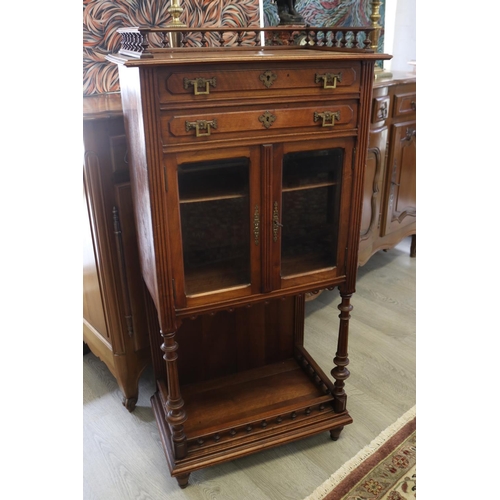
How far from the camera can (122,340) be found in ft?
4.75

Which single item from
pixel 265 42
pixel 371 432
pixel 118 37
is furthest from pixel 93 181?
pixel 371 432

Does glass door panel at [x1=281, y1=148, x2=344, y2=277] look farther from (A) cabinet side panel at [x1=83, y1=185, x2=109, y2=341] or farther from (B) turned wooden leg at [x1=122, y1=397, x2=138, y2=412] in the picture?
(B) turned wooden leg at [x1=122, y1=397, x2=138, y2=412]

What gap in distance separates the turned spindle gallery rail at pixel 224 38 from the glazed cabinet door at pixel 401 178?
0.55m

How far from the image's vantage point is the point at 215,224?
3.58 feet

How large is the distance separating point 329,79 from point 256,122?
0.63 ft

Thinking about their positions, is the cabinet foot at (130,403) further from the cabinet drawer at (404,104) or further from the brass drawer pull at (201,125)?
the cabinet drawer at (404,104)

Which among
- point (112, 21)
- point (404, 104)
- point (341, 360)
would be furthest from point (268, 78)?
point (404, 104)

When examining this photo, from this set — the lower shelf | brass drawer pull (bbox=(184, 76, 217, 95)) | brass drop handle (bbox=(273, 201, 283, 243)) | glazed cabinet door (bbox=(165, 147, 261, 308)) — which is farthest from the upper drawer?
the lower shelf

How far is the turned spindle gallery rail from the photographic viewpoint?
972mm

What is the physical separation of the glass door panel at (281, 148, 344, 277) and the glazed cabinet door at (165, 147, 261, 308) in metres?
0.09

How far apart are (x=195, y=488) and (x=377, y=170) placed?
4.47ft

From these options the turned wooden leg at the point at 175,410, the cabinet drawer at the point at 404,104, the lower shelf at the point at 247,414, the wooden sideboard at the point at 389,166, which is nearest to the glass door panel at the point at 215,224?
the turned wooden leg at the point at 175,410

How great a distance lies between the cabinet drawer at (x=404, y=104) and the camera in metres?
1.91

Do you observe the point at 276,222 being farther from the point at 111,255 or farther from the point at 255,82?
the point at 111,255
